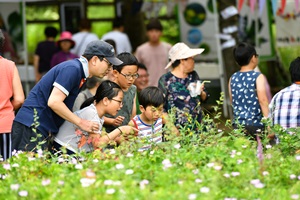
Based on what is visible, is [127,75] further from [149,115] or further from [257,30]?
[257,30]

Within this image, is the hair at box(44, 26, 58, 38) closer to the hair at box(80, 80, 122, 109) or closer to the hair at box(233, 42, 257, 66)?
the hair at box(233, 42, 257, 66)

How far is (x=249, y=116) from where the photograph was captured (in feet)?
27.8

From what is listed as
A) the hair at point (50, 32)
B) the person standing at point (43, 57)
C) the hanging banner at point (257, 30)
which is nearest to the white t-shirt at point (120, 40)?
the person standing at point (43, 57)

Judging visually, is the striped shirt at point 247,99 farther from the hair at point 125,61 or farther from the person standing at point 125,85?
the hair at point 125,61

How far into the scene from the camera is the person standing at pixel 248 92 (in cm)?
842

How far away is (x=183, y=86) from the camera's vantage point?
27.5 ft

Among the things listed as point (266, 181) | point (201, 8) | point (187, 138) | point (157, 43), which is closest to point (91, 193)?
point (266, 181)

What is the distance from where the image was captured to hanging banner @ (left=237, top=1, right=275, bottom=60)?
15.2 m

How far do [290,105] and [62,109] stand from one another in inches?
84.7

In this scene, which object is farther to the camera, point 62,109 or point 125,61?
point 125,61

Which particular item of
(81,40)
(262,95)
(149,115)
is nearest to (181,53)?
(262,95)

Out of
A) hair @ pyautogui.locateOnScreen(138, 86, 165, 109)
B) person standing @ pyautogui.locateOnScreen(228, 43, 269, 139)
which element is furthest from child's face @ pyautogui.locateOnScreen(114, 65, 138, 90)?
person standing @ pyautogui.locateOnScreen(228, 43, 269, 139)

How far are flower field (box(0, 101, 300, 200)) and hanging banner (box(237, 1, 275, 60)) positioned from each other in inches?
349

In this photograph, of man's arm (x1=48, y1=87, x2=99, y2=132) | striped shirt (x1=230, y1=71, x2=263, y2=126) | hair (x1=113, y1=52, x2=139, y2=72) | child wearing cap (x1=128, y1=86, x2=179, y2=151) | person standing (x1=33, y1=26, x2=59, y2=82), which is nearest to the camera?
man's arm (x1=48, y1=87, x2=99, y2=132)
